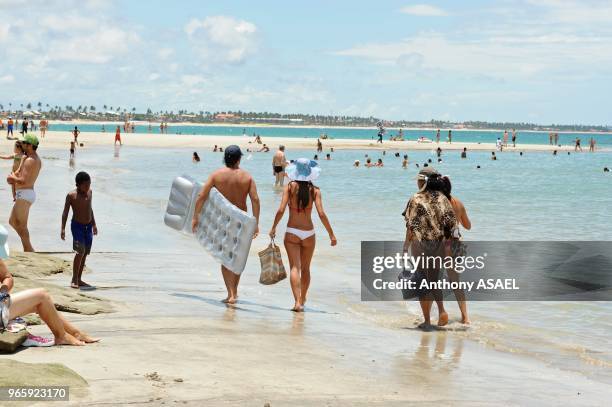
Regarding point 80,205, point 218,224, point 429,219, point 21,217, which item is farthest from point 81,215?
point 429,219

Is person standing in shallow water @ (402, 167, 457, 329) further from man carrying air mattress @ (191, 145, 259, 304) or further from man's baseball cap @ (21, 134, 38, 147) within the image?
man's baseball cap @ (21, 134, 38, 147)

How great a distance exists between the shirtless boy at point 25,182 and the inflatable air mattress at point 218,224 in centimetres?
213

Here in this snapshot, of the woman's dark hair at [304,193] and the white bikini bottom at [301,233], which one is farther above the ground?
the woman's dark hair at [304,193]

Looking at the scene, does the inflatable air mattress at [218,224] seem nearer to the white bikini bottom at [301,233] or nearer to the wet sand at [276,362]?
the white bikini bottom at [301,233]

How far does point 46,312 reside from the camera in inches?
254

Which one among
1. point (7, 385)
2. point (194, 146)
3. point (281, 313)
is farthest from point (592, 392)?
point (194, 146)

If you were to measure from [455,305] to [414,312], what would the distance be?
2.64 feet

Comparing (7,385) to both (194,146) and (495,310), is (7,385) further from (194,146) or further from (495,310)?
(194,146)

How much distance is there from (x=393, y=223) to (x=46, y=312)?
48.8 ft

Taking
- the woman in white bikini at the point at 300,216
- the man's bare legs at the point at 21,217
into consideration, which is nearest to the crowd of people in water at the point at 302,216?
the woman in white bikini at the point at 300,216

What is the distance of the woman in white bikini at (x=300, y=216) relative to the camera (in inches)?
371

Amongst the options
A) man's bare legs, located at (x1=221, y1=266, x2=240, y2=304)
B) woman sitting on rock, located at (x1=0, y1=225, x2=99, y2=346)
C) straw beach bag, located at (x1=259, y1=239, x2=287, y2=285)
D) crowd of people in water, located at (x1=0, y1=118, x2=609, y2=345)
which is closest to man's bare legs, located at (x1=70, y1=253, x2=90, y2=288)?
crowd of people in water, located at (x1=0, y1=118, x2=609, y2=345)

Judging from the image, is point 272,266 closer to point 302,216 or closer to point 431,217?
point 302,216

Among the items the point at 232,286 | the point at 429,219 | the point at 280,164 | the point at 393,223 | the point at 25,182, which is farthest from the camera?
the point at 280,164
